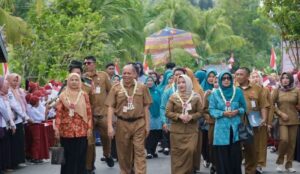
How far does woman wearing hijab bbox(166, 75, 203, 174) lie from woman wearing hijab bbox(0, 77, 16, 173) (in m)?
3.26

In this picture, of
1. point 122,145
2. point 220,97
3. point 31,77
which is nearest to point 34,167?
point 122,145

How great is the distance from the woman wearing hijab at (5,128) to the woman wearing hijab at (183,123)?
3.26m

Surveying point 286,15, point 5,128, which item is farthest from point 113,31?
point 5,128

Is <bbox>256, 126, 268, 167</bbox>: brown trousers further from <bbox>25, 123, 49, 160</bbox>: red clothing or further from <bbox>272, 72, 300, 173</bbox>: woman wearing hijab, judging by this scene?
<bbox>25, 123, 49, 160</bbox>: red clothing

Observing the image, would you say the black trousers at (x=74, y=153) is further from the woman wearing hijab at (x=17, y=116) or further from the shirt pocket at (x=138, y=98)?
the woman wearing hijab at (x=17, y=116)

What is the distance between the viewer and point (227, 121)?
460 inches

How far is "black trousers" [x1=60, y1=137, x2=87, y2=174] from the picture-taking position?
38.9 ft

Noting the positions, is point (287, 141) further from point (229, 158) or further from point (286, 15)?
point (286, 15)

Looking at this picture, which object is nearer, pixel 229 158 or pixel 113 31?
pixel 229 158

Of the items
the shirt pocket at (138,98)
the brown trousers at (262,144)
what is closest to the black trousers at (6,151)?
the shirt pocket at (138,98)

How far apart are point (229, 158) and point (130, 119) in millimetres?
1698

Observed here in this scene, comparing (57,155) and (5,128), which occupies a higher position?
(5,128)

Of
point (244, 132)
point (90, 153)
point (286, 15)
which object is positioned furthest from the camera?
point (286, 15)

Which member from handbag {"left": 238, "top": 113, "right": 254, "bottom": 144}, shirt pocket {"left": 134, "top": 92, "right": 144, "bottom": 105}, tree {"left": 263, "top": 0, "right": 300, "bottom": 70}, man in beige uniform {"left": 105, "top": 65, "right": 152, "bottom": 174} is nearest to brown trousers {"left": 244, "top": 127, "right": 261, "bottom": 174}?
handbag {"left": 238, "top": 113, "right": 254, "bottom": 144}
